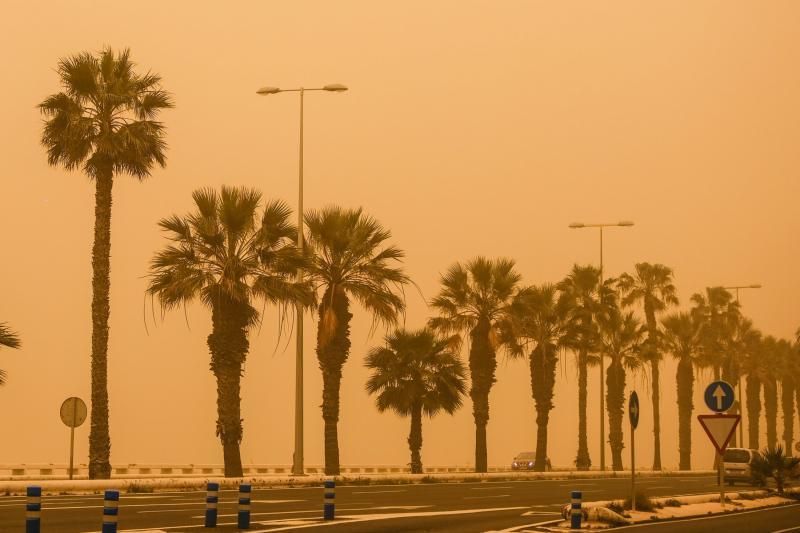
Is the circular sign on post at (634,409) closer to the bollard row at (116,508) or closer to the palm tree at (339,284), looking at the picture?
the bollard row at (116,508)

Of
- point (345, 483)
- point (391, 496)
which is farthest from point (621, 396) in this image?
point (391, 496)

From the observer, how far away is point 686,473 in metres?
70.8

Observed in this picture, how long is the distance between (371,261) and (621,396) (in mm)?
35842

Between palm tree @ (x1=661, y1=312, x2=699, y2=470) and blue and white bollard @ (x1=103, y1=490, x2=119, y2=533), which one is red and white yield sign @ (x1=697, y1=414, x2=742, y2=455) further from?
palm tree @ (x1=661, y1=312, x2=699, y2=470)

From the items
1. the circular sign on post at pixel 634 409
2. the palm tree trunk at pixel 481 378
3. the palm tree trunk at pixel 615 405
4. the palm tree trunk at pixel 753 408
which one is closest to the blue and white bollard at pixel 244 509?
the circular sign on post at pixel 634 409

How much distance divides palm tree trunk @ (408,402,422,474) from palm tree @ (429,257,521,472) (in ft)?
8.59

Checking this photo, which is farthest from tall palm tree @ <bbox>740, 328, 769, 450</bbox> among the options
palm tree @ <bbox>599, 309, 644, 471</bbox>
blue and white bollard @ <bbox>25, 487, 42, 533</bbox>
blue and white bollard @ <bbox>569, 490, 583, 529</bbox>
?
blue and white bollard @ <bbox>25, 487, 42, 533</bbox>

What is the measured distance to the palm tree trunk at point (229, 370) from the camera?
135ft

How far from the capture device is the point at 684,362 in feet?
298

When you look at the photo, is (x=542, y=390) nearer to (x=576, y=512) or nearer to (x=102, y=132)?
(x=102, y=132)

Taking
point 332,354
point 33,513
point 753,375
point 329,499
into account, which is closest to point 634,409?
point 329,499

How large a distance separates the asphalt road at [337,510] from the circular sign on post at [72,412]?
4.04m

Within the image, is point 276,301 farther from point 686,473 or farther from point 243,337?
point 686,473

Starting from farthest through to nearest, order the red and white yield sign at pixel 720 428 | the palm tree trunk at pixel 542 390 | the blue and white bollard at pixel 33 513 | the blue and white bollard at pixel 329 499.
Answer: the palm tree trunk at pixel 542 390 < the red and white yield sign at pixel 720 428 < the blue and white bollard at pixel 329 499 < the blue and white bollard at pixel 33 513
